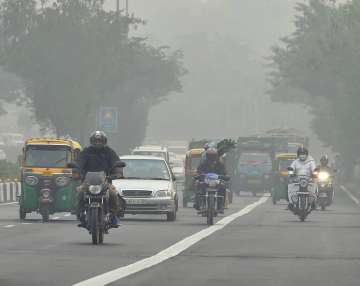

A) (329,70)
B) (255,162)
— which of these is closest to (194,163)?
(255,162)

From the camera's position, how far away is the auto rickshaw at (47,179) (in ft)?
108

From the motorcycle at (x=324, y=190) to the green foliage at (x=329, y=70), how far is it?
98.6 feet

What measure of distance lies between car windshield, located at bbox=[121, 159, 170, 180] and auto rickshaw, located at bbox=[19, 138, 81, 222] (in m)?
1.57

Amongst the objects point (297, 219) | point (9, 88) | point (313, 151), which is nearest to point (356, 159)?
point (9, 88)

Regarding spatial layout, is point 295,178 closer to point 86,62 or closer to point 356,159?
point 86,62

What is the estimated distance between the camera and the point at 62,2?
264 ft

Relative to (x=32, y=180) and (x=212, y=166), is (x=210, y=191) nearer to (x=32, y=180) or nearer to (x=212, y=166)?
(x=212, y=166)

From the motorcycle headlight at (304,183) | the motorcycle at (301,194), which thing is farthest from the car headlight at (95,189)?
the motorcycle headlight at (304,183)

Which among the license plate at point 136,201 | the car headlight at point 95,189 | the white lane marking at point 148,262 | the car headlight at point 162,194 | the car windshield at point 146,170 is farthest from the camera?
the car windshield at point 146,170

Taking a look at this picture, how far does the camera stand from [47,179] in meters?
33.3

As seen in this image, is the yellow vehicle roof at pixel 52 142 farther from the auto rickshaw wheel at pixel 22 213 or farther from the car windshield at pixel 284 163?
the car windshield at pixel 284 163

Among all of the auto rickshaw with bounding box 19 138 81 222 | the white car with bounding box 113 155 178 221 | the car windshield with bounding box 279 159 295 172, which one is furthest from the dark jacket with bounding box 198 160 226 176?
the car windshield with bounding box 279 159 295 172

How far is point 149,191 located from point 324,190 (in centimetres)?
1455

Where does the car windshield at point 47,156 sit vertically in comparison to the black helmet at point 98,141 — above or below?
below
